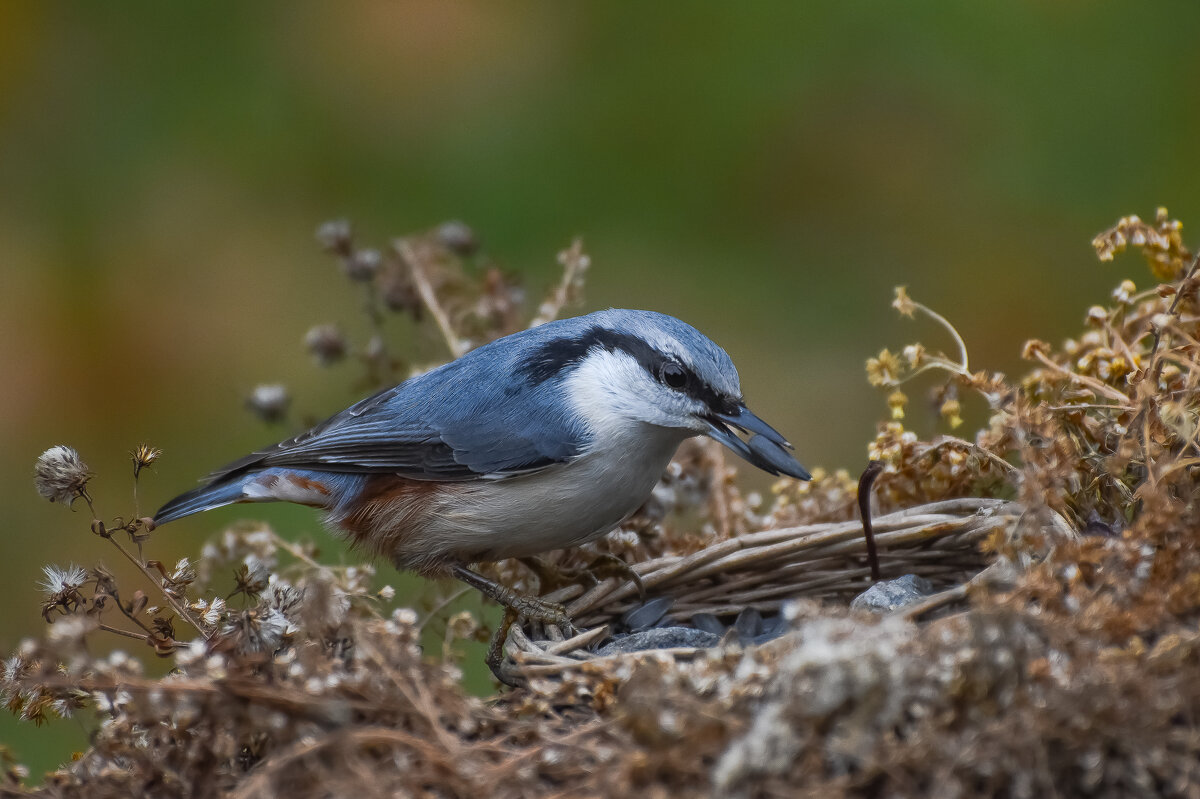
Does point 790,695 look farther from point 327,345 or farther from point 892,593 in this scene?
point 327,345

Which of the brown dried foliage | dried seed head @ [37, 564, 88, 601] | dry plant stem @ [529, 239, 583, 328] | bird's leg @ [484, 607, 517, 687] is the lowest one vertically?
the brown dried foliage

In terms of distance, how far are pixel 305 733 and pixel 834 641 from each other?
67cm

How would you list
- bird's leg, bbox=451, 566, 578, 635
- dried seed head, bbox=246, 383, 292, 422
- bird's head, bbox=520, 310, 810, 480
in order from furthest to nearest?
dried seed head, bbox=246, 383, 292, 422
bird's head, bbox=520, 310, 810, 480
bird's leg, bbox=451, 566, 578, 635

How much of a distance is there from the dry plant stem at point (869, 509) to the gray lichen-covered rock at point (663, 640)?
33 centimetres

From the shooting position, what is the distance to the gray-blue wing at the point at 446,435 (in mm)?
2338

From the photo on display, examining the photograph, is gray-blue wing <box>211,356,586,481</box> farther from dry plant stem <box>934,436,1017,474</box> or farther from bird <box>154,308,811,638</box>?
dry plant stem <box>934,436,1017,474</box>

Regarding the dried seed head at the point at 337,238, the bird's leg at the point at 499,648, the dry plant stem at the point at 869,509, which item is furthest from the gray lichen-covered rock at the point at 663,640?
the dried seed head at the point at 337,238

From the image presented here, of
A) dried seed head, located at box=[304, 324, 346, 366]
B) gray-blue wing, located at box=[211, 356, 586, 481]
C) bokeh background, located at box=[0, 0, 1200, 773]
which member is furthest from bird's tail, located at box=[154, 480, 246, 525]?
bokeh background, located at box=[0, 0, 1200, 773]

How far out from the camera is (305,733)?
Result: 4.69 feet

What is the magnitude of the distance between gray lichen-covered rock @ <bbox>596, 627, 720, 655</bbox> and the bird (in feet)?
0.42

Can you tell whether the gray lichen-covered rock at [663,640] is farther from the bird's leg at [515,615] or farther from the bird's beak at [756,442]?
the bird's beak at [756,442]

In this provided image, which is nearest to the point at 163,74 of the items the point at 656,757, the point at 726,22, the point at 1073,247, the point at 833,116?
the point at 726,22

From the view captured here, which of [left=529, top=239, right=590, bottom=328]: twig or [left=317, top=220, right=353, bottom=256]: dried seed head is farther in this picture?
[left=317, top=220, right=353, bottom=256]: dried seed head

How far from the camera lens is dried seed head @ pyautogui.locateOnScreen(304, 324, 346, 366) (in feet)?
9.32
